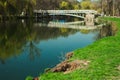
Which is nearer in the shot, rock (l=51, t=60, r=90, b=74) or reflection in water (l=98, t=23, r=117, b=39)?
rock (l=51, t=60, r=90, b=74)

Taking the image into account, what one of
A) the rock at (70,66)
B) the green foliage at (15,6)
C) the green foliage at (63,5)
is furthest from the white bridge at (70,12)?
the rock at (70,66)

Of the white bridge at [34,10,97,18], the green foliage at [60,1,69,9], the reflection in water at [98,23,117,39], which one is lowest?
the reflection in water at [98,23,117,39]

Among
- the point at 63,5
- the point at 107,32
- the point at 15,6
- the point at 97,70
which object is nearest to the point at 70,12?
the point at 15,6

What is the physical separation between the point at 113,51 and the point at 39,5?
10997cm

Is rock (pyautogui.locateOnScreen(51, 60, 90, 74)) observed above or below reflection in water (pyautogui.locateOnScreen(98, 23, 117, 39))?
above

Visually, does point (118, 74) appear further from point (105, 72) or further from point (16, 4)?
point (16, 4)

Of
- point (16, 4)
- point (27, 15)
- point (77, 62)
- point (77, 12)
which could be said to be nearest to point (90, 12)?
point (77, 12)

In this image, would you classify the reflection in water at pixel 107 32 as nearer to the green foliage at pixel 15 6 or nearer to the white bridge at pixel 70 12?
the green foliage at pixel 15 6

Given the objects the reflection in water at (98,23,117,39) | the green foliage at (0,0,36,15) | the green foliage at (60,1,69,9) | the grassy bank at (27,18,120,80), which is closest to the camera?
the grassy bank at (27,18,120,80)

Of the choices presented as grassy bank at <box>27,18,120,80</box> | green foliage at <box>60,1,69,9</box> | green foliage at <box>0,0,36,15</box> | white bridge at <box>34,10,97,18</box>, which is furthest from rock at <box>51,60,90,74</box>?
green foliage at <box>60,1,69,9</box>

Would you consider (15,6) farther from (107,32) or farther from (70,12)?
(107,32)

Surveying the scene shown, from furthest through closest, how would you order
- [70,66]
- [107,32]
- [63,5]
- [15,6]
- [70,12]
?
1. [63,5]
2. [70,12]
3. [15,6]
4. [107,32]
5. [70,66]

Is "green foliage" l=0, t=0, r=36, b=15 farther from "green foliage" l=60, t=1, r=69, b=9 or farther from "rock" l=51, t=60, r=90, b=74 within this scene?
"rock" l=51, t=60, r=90, b=74

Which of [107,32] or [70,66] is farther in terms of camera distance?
[107,32]
